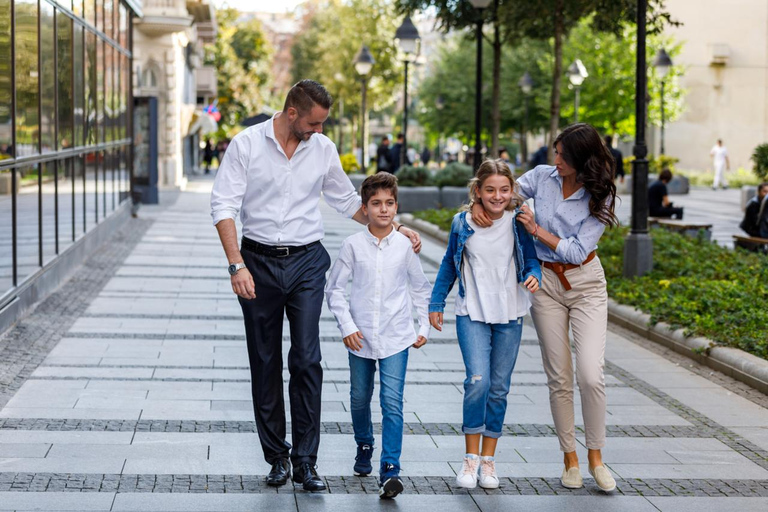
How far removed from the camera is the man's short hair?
4988 millimetres

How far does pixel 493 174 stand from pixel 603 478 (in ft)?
4.86

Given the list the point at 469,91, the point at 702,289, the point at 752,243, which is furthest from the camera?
the point at 469,91

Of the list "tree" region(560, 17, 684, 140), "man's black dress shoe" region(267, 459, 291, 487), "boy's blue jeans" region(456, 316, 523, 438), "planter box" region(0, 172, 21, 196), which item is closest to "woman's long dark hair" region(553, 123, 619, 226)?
"boy's blue jeans" region(456, 316, 523, 438)

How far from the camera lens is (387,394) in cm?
520

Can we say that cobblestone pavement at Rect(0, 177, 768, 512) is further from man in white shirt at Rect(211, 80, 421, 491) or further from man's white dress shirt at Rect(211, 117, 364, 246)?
man's white dress shirt at Rect(211, 117, 364, 246)

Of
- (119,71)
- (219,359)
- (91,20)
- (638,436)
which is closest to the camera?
(638,436)

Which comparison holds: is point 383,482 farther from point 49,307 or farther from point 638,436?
point 49,307

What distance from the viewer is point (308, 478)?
5.20 metres

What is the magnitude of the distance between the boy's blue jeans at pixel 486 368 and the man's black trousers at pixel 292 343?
2.21 ft

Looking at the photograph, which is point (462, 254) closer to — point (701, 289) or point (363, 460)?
point (363, 460)

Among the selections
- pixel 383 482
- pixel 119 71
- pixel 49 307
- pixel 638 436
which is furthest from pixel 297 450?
pixel 119 71

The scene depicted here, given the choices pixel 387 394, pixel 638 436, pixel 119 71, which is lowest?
pixel 638 436

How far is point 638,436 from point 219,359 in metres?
3.34

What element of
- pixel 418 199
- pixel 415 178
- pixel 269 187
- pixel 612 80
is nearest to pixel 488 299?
pixel 269 187
